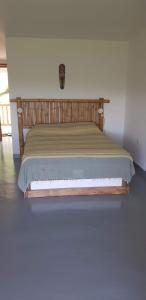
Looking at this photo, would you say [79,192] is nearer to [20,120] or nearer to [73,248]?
[73,248]

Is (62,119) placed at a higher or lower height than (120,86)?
lower

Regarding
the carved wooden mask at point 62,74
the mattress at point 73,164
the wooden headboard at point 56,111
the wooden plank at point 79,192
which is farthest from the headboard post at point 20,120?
the wooden plank at point 79,192

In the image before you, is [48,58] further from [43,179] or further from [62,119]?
[43,179]

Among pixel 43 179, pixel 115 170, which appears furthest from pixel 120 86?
pixel 43 179

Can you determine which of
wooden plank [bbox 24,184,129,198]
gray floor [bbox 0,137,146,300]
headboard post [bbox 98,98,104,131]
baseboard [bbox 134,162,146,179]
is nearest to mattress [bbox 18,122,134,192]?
wooden plank [bbox 24,184,129,198]

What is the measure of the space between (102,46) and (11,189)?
10.3ft

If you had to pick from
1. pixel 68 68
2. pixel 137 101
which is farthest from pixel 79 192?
pixel 68 68

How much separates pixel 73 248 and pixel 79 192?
1.05m

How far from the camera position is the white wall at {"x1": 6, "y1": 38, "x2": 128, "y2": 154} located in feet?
14.4

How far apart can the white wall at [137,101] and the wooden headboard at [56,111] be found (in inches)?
23.0

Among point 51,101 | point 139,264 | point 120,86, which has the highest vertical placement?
point 120,86

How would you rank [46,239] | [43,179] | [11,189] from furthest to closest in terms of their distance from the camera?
1. [11,189]
2. [43,179]
3. [46,239]

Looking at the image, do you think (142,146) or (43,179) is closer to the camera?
(43,179)

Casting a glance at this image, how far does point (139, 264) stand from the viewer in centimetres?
185
